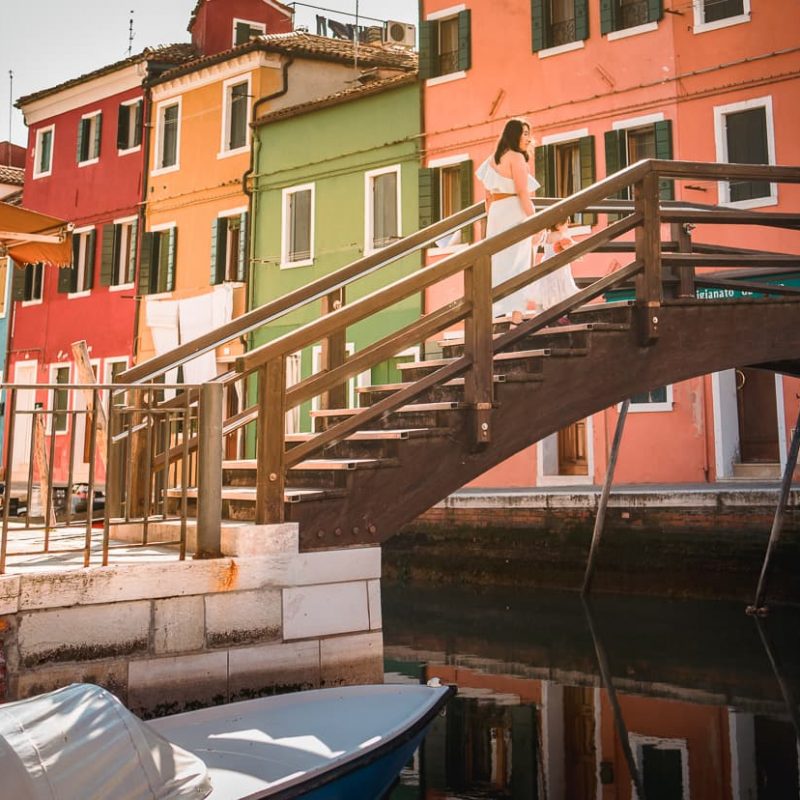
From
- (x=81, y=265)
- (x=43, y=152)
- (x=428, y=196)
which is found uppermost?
(x=43, y=152)

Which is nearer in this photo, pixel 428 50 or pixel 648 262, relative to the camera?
pixel 648 262

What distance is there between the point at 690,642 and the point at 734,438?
6.06 metres

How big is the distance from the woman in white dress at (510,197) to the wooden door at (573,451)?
395 inches

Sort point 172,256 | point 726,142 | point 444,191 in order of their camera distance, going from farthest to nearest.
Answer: point 172,256, point 444,191, point 726,142

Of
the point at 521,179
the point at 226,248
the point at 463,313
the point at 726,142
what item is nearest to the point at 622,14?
the point at 726,142

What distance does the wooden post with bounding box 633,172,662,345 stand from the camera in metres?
6.15

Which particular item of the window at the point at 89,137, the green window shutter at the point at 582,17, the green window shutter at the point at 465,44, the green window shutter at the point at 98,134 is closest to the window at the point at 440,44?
the green window shutter at the point at 465,44

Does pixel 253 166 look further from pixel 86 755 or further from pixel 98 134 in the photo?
pixel 86 755

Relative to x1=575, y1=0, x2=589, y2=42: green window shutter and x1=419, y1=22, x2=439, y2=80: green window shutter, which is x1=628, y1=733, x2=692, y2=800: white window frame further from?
x1=419, y1=22, x2=439, y2=80: green window shutter

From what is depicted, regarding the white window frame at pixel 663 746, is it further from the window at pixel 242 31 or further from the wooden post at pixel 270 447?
the window at pixel 242 31

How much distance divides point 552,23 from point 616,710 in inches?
532

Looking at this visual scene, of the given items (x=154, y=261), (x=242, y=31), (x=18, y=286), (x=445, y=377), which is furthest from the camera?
(x=18, y=286)

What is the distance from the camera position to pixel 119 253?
79.0 ft

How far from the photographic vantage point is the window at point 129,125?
2403 centimetres
